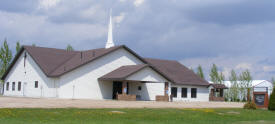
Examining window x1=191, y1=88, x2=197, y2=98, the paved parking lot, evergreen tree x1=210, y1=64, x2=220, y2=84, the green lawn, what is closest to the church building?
window x1=191, y1=88, x2=197, y2=98

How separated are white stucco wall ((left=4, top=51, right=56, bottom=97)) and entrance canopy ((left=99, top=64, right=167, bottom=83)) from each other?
18.7 feet

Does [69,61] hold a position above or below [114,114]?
above

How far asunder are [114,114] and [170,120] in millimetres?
3035

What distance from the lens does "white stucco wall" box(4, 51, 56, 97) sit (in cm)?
4281

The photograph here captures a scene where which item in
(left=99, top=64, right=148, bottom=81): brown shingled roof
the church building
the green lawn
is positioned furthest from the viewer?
the church building

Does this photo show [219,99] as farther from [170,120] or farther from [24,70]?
[170,120]

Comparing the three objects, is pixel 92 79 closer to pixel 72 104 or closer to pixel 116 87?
pixel 116 87

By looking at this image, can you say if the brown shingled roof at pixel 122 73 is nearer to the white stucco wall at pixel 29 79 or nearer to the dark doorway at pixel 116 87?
the dark doorway at pixel 116 87

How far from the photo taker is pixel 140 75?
42.4 metres

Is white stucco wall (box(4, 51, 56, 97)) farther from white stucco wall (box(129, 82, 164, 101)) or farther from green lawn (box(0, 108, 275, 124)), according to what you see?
green lawn (box(0, 108, 275, 124))

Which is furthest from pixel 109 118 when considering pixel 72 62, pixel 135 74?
pixel 72 62

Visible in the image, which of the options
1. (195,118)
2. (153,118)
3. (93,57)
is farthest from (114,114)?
(93,57)

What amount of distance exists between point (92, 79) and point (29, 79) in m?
8.37

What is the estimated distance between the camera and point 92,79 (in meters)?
42.9
